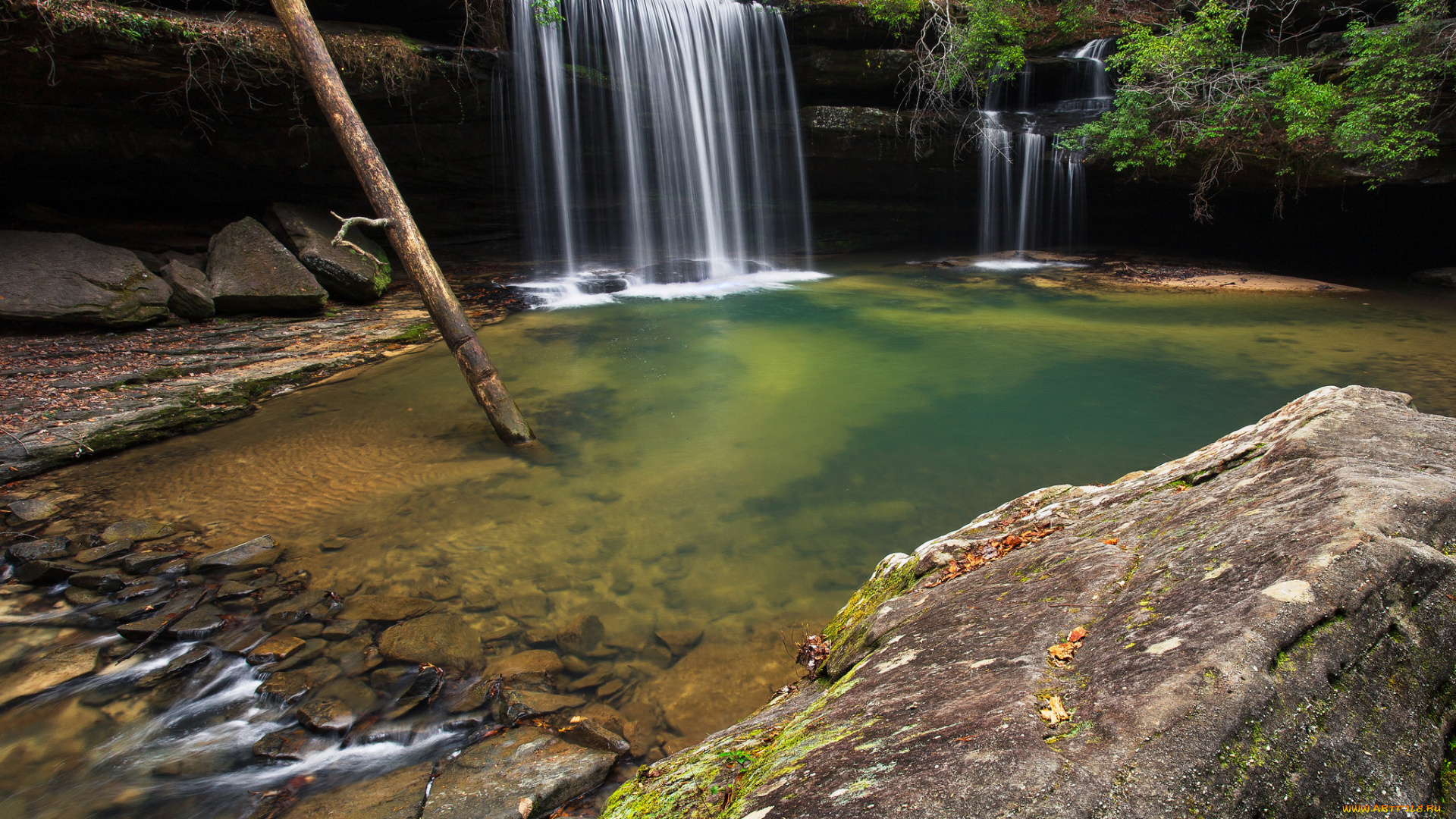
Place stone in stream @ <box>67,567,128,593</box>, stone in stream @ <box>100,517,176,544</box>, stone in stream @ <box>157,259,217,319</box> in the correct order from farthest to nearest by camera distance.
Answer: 1. stone in stream @ <box>157,259,217,319</box>
2. stone in stream @ <box>100,517,176,544</box>
3. stone in stream @ <box>67,567,128,593</box>

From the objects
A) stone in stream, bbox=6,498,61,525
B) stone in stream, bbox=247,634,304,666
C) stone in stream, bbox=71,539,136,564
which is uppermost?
stone in stream, bbox=6,498,61,525

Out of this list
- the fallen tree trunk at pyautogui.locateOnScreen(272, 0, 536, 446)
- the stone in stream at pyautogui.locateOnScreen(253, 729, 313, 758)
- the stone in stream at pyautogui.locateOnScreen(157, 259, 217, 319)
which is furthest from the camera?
the stone in stream at pyautogui.locateOnScreen(157, 259, 217, 319)

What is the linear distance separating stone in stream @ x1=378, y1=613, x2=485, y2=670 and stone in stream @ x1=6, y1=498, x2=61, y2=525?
3189 mm

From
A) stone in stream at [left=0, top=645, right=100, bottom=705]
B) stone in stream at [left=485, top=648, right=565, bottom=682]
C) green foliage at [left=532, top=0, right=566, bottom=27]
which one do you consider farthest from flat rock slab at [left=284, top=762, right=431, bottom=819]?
green foliage at [left=532, top=0, right=566, bottom=27]

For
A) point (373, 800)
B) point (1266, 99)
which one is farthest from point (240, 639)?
point (1266, 99)

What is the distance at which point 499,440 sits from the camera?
6.19m

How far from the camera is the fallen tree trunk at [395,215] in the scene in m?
5.84

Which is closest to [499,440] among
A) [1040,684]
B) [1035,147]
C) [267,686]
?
[267,686]

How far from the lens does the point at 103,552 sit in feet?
13.9

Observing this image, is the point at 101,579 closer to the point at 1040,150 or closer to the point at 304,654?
the point at 304,654

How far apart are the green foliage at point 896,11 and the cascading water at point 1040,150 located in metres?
2.91

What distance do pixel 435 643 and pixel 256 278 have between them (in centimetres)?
819

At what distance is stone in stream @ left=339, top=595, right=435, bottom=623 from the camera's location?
3.78 meters

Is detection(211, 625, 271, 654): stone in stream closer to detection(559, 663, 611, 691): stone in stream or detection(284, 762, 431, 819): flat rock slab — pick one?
detection(284, 762, 431, 819): flat rock slab
